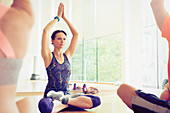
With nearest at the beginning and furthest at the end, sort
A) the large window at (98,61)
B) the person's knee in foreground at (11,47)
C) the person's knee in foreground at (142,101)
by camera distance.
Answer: the person's knee in foreground at (11,47) → the person's knee in foreground at (142,101) → the large window at (98,61)

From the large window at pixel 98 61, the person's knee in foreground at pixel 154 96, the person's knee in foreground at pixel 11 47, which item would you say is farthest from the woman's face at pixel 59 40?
the large window at pixel 98 61

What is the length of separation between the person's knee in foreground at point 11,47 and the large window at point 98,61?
4.93 metres

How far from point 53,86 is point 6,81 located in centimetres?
136

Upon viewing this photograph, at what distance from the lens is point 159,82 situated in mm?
4379

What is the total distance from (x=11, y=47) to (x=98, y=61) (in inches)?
221

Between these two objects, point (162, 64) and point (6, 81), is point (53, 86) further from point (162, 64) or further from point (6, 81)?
point (162, 64)

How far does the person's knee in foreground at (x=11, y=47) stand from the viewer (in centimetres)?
54

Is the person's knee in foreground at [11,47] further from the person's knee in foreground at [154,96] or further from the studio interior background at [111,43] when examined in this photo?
the studio interior background at [111,43]

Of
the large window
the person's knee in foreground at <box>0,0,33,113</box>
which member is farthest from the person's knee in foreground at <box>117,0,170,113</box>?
the large window

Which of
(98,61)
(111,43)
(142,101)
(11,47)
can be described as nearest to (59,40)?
(142,101)

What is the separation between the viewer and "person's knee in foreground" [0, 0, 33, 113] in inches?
21.4

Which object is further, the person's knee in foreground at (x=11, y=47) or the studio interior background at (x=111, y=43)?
the studio interior background at (x=111, y=43)

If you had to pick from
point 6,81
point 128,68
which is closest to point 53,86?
point 6,81

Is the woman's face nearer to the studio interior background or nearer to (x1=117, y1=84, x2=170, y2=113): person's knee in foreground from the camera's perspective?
(x1=117, y1=84, x2=170, y2=113): person's knee in foreground
